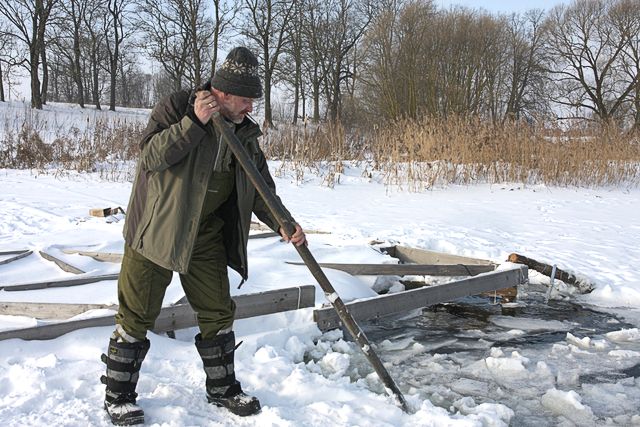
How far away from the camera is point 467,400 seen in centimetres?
308

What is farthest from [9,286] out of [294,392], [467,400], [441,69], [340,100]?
[340,100]

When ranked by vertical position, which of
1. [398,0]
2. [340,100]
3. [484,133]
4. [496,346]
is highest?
[398,0]

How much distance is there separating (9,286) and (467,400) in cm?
341

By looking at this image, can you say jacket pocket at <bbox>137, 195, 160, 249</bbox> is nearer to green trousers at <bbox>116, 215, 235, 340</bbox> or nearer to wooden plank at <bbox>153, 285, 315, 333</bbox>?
green trousers at <bbox>116, 215, 235, 340</bbox>

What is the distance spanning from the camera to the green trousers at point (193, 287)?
2504mm

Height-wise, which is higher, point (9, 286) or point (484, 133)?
point (484, 133)

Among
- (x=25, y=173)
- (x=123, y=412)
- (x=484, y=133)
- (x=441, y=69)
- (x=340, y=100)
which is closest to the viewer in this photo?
(x=123, y=412)

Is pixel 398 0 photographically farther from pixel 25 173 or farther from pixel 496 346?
pixel 496 346

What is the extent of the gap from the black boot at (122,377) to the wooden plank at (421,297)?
1.58 metres

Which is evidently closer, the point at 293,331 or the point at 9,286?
the point at 293,331

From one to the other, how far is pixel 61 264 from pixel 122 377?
10.1 feet

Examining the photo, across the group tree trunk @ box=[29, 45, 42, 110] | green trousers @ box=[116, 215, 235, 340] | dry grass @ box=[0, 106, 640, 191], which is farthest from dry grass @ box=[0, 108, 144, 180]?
tree trunk @ box=[29, 45, 42, 110]

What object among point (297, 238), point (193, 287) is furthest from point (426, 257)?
point (193, 287)

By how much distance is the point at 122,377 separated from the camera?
2545mm
